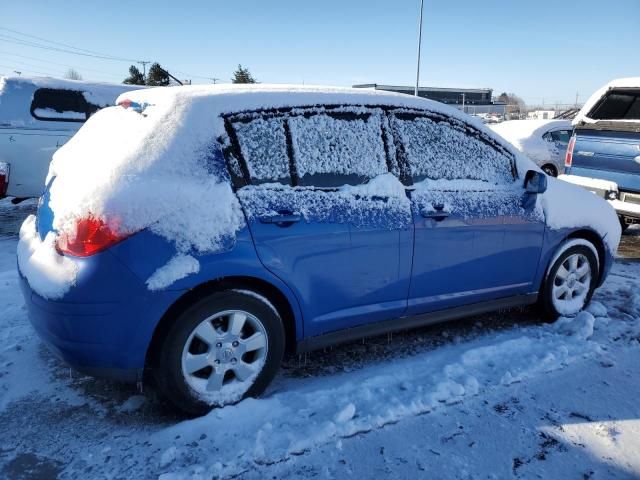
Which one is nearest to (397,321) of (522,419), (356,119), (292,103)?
(522,419)

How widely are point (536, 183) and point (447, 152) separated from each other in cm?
73

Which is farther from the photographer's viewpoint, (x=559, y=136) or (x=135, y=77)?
(x=135, y=77)

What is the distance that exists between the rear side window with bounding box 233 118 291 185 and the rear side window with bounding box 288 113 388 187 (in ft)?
0.25

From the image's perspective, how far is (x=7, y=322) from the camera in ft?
12.1

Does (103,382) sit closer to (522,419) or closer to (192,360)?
(192,360)

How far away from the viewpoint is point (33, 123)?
7199mm

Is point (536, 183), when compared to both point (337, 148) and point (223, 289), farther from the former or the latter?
point (223, 289)

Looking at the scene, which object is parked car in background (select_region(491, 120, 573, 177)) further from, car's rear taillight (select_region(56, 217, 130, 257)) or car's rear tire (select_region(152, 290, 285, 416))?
car's rear taillight (select_region(56, 217, 130, 257))

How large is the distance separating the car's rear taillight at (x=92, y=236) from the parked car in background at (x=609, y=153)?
591cm

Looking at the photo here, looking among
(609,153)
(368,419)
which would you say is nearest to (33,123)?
(368,419)

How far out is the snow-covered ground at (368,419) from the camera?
2.29 meters

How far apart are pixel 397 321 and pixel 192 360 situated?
134 centimetres

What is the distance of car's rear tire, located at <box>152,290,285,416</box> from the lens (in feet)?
8.05

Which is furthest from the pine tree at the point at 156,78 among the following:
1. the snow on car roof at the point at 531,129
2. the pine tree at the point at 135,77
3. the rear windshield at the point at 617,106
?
the rear windshield at the point at 617,106
